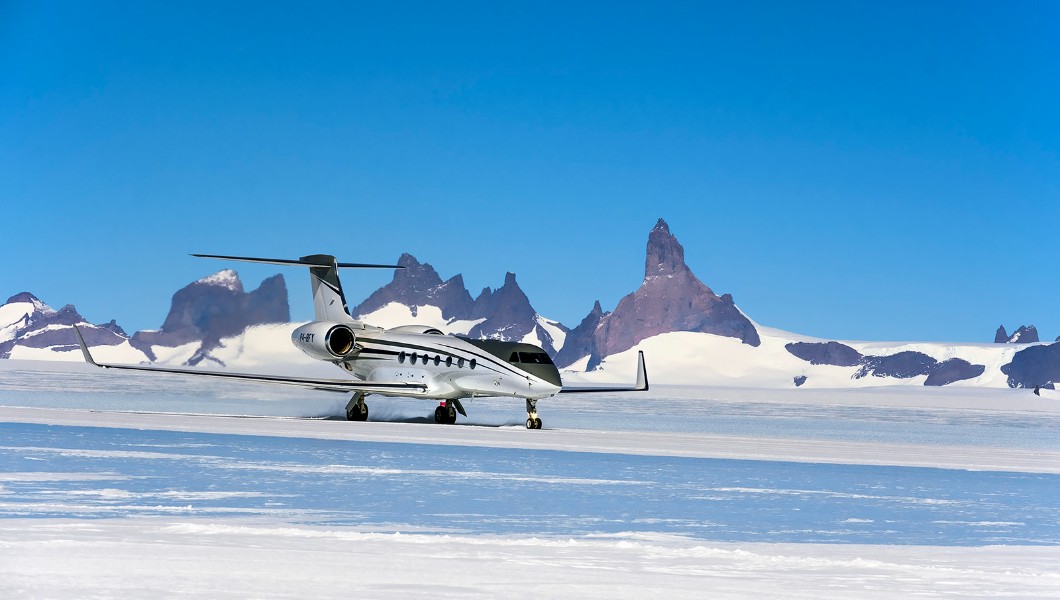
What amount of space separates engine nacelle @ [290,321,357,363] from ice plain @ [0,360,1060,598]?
14565 mm

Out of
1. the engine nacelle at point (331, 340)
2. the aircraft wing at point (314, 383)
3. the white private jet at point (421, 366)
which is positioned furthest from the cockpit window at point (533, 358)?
the engine nacelle at point (331, 340)

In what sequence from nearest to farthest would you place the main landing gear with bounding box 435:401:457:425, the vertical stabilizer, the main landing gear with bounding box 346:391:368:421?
the main landing gear with bounding box 435:401:457:425, the main landing gear with bounding box 346:391:368:421, the vertical stabilizer

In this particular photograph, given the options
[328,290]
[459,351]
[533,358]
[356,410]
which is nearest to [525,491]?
[533,358]

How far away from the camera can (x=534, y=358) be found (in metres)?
39.6

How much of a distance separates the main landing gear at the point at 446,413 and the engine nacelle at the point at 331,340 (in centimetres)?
387

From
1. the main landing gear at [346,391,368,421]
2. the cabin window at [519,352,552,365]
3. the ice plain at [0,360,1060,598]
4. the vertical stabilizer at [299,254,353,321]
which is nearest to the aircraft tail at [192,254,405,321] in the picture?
the vertical stabilizer at [299,254,353,321]

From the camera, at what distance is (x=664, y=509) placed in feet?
54.2

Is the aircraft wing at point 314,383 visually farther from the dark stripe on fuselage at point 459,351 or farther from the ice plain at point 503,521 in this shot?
the ice plain at point 503,521

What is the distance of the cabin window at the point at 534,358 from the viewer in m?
39.4

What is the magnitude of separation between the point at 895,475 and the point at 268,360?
5306 cm

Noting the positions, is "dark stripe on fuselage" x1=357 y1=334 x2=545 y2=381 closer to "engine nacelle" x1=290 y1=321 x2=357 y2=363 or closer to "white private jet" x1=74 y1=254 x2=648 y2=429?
"white private jet" x1=74 y1=254 x2=648 y2=429

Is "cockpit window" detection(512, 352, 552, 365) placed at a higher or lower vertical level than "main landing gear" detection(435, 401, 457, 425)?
higher

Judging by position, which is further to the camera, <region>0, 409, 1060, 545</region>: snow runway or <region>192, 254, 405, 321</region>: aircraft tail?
<region>192, 254, 405, 321</region>: aircraft tail

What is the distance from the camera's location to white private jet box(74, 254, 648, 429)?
3934 centimetres
